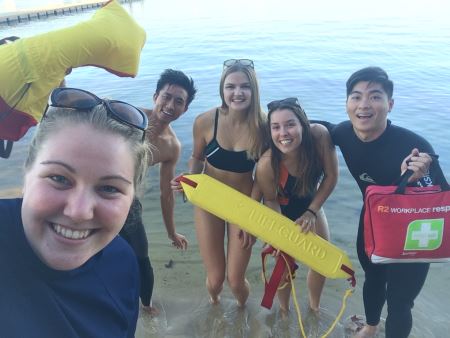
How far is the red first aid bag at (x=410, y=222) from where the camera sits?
2410 mm

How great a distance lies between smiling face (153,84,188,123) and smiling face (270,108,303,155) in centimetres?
94

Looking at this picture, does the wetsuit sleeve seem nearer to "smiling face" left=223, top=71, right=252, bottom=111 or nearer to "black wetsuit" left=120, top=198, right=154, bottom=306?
"smiling face" left=223, top=71, right=252, bottom=111

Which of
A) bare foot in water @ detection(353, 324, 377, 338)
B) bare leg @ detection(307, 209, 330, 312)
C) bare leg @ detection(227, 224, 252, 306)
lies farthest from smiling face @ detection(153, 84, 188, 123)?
bare foot in water @ detection(353, 324, 377, 338)

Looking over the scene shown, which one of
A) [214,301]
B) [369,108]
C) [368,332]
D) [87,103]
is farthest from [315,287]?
[87,103]

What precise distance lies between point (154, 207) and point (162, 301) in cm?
216

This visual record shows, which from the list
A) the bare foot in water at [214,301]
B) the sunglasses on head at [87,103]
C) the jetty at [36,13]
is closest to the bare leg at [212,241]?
the bare foot in water at [214,301]

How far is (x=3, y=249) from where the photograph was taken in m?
1.16

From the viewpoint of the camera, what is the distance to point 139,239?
3.19 metres

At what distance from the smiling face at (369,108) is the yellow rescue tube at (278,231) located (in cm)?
96

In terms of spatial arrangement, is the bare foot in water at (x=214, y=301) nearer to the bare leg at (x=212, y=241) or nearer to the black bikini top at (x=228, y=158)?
the bare leg at (x=212, y=241)

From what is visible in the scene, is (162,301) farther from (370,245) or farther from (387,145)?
(387,145)

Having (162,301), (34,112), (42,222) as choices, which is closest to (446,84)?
(162,301)

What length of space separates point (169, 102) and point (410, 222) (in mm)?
2232

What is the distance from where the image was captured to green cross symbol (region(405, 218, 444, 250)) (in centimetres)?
242
